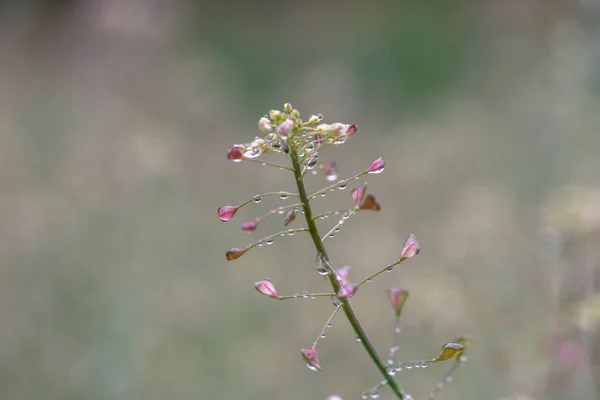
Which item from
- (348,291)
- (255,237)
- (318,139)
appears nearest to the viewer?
(348,291)

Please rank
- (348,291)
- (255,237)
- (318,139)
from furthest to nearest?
(255,237), (318,139), (348,291)

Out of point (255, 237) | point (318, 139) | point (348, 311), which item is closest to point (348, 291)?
point (348, 311)

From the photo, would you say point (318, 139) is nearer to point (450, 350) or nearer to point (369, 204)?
point (369, 204)

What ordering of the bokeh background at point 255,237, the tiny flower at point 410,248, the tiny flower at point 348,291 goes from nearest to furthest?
the tiny flower at point 348,291
the tiny flower at point 410,248
the bokeh background at point 255,237

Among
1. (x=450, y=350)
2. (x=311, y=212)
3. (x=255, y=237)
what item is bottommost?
(x=255, y=237)

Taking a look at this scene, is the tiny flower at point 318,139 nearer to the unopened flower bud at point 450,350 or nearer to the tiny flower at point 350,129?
the tiny flower at point 350,129

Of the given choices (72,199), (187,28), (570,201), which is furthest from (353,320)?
(187,28)

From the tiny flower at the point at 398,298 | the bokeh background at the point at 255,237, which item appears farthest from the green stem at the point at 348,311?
the bokeh background at the point at 255,237

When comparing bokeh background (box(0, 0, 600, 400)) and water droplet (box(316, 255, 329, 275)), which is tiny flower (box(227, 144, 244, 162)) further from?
bokeh background (box(0, 0, 600, 400))
